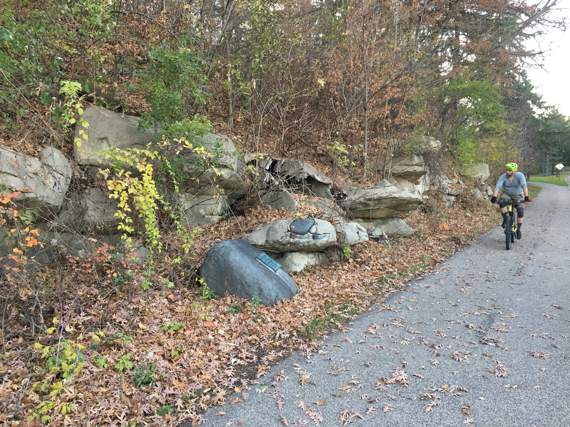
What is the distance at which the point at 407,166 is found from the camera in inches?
559

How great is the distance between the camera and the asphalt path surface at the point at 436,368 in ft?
10.8

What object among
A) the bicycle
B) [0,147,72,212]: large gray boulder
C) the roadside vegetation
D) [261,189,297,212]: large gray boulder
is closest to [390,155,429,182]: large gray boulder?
the roadside vegetation

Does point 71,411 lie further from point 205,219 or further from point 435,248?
point 435,248

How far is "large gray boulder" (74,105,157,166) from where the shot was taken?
6.46 m

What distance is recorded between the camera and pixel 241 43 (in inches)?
417

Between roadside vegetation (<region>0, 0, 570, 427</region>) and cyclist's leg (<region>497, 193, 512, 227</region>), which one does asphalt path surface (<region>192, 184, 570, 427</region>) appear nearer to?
roadside vegetation (<region>0, 0, 570, 427</region>)

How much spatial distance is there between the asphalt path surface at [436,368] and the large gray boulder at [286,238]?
5.82 ft

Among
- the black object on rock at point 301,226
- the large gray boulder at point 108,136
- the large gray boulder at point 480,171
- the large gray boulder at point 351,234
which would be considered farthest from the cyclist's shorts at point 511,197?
the large gray boulder at point 480,171

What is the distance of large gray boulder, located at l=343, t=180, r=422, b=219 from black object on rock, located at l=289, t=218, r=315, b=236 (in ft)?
9.05

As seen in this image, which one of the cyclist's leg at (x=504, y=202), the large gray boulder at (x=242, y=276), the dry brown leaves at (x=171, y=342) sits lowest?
the dry brown leaves at (x=171, y=342)

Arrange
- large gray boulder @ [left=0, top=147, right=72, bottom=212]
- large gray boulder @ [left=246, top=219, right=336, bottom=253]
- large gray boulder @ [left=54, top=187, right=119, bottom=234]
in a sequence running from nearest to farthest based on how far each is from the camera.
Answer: large gray boulder @ [left=0, top=147, right=72, bottom=212]
large gray boulder @ [left=54, top=187, right=119, bottom=234]
large gray boulder @ [left=246, top=219, right=336, bottom=253]

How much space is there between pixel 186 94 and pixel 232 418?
233 inches

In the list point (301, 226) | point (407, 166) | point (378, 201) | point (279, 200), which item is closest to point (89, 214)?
point (301, 226)

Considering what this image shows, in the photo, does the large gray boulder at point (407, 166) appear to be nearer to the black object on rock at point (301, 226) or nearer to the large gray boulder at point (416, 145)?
the large gray boulder at point (416, 145)
